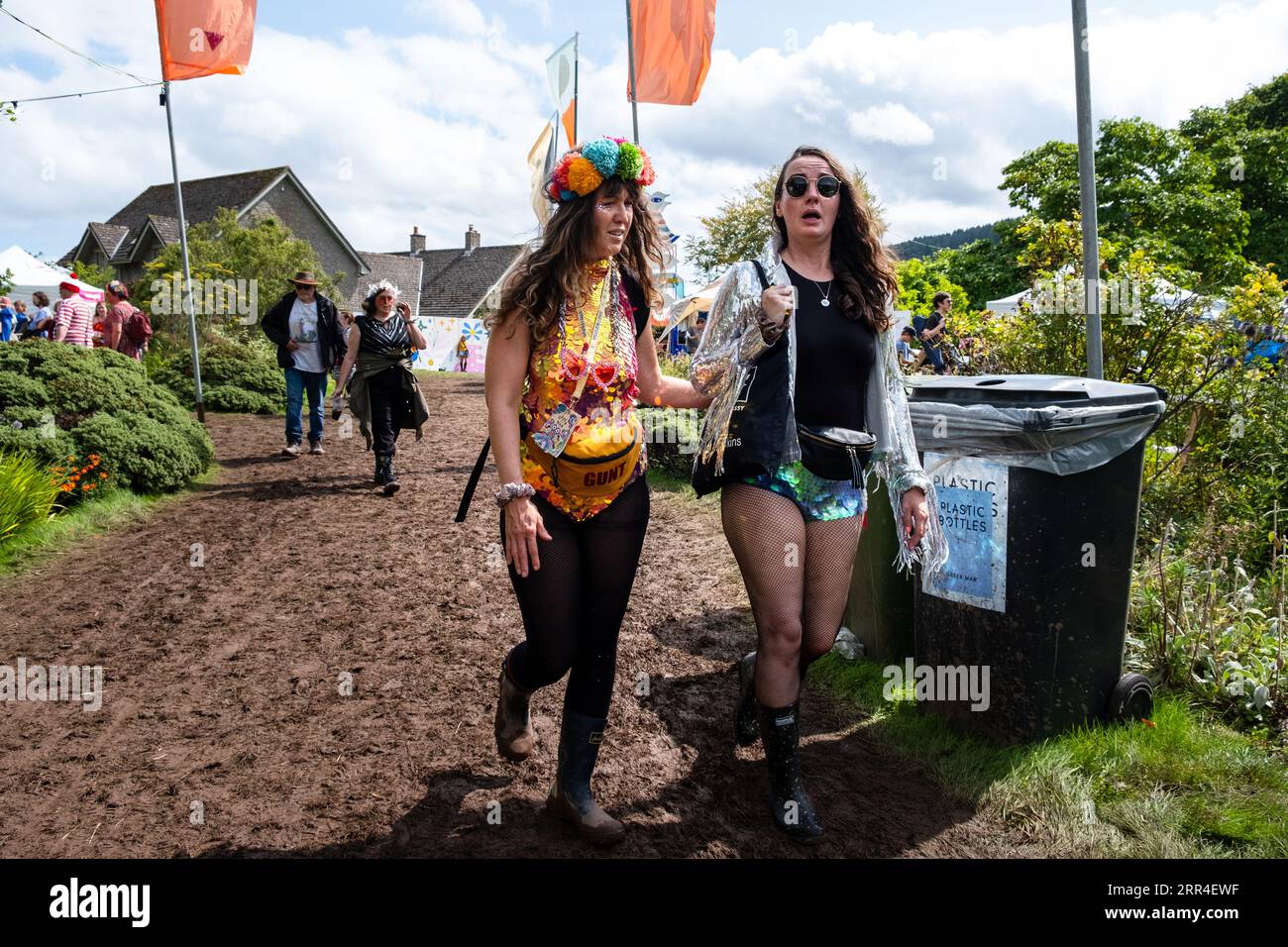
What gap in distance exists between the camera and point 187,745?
3467 mm

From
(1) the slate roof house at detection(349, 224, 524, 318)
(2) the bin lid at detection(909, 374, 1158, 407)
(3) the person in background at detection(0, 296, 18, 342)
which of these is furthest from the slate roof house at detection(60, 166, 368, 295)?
(2) the bin lid at detection(909, 374, 1158, 407)

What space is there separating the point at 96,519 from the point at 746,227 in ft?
123

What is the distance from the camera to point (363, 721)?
3688 mm

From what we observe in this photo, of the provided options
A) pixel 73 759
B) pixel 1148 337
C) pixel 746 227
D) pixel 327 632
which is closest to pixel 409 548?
pixel 327 632

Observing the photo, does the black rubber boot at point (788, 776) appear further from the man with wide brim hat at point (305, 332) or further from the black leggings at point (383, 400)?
the man with wide brim hat at point (305, 332)

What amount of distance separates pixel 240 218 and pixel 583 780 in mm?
38892

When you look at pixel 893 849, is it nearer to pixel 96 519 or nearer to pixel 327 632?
pixel 327 632

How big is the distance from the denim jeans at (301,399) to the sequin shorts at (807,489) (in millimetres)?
7328

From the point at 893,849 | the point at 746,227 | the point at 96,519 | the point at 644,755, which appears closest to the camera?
the point at 893,849

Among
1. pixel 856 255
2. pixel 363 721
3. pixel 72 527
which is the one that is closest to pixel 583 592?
pixel 856 255

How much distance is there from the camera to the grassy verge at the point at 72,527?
601 centimetres

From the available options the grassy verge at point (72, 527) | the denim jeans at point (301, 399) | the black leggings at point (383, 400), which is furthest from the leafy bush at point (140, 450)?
the black leggings at point (383, 400)
